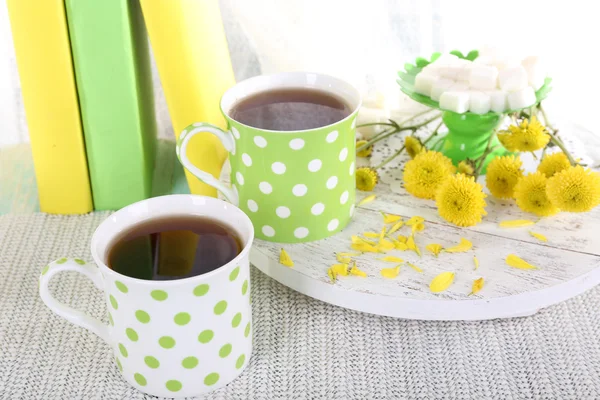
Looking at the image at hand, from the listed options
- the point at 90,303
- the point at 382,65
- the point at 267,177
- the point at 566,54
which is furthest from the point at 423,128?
the point at 90,303

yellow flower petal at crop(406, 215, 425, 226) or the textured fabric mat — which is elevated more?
yellow flower petal at crop(406, 215, 425, 226)

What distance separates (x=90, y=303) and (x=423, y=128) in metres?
0.47

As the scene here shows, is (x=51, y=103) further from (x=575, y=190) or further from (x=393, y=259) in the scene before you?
(x=575, y=190)

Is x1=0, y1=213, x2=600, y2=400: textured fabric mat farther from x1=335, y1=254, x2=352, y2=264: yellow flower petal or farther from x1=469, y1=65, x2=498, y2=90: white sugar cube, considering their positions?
x1=469, y1=65, x2=498, y2=90: white sugar cube

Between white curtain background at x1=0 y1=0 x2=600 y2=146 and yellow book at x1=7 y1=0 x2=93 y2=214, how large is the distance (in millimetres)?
260

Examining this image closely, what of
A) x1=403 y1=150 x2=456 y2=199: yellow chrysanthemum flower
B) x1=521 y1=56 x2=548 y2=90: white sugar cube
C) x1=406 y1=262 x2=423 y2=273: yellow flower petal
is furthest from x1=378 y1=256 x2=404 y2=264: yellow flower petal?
x1=521 y1=56 x2=548 y2=90: white sugar cube

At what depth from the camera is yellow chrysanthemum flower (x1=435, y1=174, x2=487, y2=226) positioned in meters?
0.70

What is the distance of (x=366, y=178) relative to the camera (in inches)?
30.5

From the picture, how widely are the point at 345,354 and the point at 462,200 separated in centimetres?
19

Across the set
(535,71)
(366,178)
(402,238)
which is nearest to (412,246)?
(402,238)

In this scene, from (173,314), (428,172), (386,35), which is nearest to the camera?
(173,314)

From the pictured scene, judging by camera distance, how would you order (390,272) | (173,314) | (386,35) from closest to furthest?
(173,314)
(390,272)
(386,35)

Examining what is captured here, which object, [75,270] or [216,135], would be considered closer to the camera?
[75,270]

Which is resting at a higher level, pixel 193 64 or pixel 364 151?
pixel 193 64
